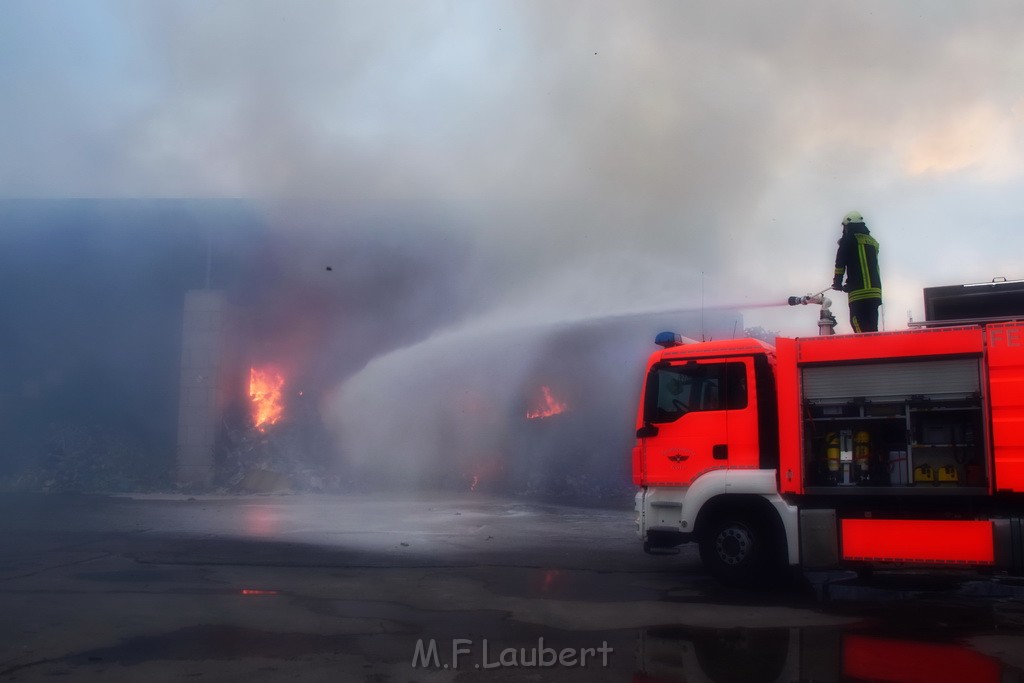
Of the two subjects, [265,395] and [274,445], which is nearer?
[274,445]

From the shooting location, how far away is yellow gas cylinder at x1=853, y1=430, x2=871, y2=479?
748cm

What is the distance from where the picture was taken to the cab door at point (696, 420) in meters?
7.97

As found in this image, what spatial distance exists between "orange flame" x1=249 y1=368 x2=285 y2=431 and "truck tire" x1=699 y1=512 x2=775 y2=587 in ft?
58.8

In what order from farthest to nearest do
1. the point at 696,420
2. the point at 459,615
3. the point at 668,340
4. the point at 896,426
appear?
the point at 668,340 < the point at 696,420 < the point at 896,426 < the point at 459,615

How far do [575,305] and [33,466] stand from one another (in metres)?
15.9

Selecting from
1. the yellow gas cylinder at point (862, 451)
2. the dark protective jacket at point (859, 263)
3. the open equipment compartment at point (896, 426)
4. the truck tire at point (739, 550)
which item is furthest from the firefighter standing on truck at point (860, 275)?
the truck tire at point (739, 550)

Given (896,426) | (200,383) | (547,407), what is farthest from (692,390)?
(200,383)

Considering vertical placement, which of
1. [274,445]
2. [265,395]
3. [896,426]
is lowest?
[274,445]

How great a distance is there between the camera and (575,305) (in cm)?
1891

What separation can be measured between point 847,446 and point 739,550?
4.89 ft

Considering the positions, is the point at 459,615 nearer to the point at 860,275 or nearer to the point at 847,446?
the point at 847,446

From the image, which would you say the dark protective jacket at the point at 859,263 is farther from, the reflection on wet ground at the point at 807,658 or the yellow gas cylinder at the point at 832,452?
the reflection on wet ground at the point at 807,658

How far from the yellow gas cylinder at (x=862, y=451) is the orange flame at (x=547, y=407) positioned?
15500mm

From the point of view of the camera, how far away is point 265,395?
23.7 metres
